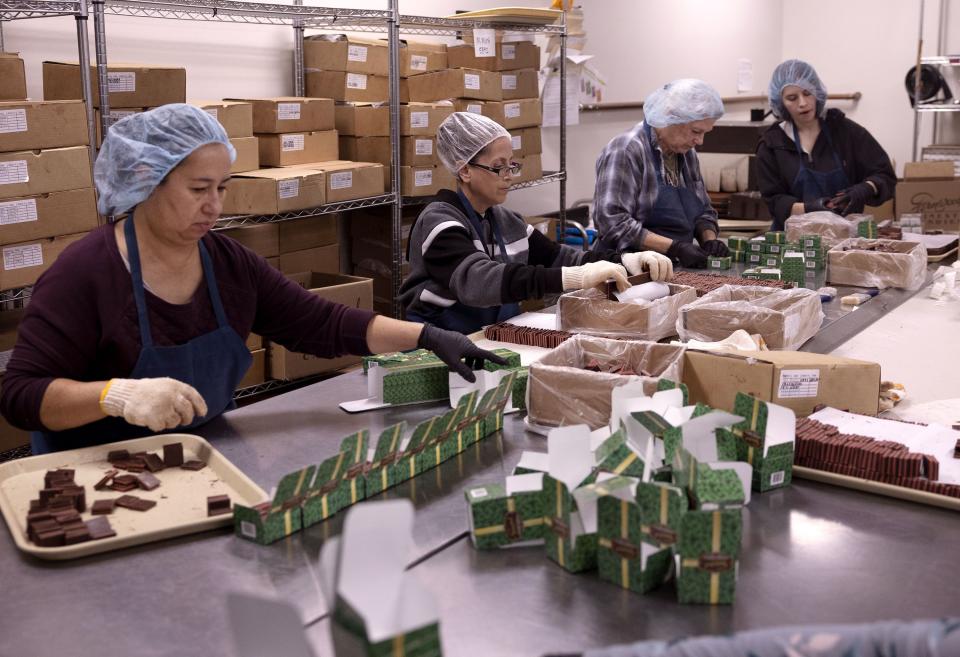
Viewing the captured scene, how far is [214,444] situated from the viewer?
79.5 inches

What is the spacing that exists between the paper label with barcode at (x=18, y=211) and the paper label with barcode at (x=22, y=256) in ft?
0.29

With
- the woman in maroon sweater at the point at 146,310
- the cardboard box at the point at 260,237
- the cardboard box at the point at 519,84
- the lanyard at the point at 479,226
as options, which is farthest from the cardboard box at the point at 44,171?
the cardboard box at the point at 519,84

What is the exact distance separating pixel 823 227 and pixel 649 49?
3503mm

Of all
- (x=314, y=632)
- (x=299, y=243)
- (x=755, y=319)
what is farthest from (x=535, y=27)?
(x=314, y=632)

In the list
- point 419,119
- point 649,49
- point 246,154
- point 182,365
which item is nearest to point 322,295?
point 246,154

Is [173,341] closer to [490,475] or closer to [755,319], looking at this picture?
[490,475]

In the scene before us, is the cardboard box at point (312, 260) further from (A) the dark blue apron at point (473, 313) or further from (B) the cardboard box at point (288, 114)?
(A) the dark blue apron at point (473, 313)

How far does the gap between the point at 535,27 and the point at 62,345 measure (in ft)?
13.4

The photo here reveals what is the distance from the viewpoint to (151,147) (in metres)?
2.12

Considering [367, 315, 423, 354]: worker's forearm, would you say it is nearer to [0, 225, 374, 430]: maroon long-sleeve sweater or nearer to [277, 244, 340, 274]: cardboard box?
[0, 225, 374, 430]: maroon long-sleeve sweater

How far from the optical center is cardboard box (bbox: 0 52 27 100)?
10.2 ft

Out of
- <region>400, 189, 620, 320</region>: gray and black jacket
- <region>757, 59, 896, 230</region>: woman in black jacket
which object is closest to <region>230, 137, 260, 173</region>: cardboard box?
<region>400, 189, 620, 320</region>: gray and black jacket

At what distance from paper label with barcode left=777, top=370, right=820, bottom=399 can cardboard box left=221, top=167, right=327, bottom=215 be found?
96.5 inches

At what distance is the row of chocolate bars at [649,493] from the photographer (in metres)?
1.35
